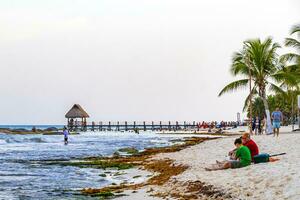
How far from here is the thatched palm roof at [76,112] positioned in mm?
81188

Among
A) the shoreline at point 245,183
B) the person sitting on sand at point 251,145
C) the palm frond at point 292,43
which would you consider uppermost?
the palm frond at point 292,43

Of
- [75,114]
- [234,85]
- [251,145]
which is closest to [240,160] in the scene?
[251,145]

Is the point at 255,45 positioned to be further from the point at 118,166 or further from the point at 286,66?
the point at 118,166

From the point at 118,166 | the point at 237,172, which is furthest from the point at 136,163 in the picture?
the point at 237,172

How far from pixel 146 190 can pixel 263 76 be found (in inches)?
896

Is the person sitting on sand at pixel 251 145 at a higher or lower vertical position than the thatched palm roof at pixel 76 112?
lower

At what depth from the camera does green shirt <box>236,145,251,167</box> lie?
483 inches

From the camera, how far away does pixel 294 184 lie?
8.81m

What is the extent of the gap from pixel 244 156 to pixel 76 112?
70790 millimetres

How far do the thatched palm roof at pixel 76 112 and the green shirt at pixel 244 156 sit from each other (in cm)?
7014

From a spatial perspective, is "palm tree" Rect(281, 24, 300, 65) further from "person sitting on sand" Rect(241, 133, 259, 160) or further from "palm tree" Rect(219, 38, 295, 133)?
"person sitting on sand" Rect(241, 133, 259, 160)

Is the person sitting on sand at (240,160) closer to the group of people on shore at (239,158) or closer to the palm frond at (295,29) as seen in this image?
the group of people on shore at (239,158)

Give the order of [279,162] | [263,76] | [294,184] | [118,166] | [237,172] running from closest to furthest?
[294,184] → [237,172] → [279,162] → [118,166] → [263,76]

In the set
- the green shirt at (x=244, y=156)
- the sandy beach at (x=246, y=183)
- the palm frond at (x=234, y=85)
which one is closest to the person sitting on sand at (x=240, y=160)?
the green shirt at (x=244, y=156)
